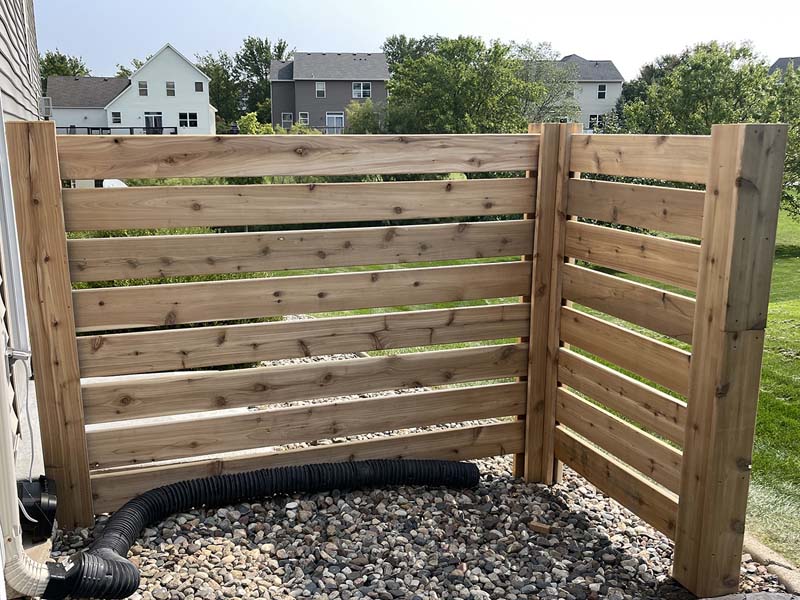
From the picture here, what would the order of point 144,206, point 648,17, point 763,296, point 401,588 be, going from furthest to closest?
1. point 648,17
2. point 144,206
3. point 401,588
4. point 763,296

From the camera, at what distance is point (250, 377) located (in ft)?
11.1

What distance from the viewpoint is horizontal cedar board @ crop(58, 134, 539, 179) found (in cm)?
299

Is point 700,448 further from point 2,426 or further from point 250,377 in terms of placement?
point 2,426

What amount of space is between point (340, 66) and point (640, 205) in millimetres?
49308

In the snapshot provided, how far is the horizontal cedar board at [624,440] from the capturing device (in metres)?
3.06

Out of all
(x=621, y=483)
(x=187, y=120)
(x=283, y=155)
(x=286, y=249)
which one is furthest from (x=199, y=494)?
(x=187, y=120)

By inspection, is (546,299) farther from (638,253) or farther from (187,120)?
(187,120)

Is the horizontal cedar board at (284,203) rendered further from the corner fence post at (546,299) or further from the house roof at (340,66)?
the house roof at (340,66)

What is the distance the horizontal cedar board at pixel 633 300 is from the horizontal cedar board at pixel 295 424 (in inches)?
26.2

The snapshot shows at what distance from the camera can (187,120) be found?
4484 cm

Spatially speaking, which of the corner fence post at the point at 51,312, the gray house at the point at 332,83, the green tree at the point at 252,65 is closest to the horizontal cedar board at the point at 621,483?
the corner fence post at the point at 51,312

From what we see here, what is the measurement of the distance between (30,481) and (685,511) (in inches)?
105

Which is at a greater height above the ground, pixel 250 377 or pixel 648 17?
pixel 648 17

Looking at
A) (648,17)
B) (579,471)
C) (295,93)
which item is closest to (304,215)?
(579,471)
